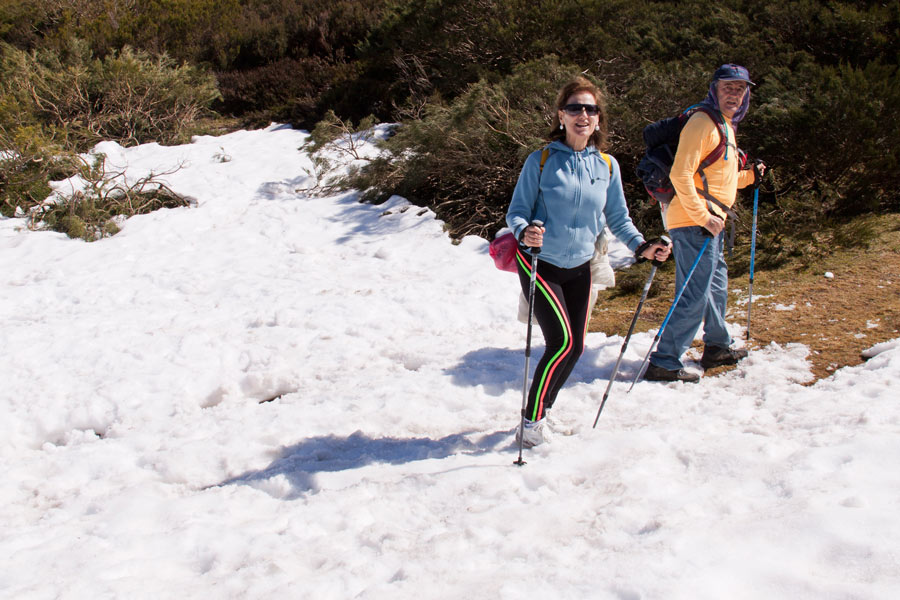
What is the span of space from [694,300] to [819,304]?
71.5 inches

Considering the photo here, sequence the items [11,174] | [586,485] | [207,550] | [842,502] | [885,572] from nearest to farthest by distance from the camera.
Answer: [885,572]
[842,502]
[207,550]
[586,485]
[11,174]

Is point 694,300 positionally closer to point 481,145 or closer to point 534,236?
point 534,236

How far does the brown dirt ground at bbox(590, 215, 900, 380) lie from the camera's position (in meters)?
4.46

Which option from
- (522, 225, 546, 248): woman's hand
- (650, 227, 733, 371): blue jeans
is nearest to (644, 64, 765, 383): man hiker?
(650, 227, 733, 371): blue jeans

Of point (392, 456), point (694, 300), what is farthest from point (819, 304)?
point (392, 456)

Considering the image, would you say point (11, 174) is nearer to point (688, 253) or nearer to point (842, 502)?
point (688, 253)

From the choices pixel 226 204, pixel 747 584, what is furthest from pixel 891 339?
pixel 226 204

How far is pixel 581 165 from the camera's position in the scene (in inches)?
132

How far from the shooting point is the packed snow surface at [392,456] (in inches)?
90.4

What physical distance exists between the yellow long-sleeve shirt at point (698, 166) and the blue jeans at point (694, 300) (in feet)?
0.64

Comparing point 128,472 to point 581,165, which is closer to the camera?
point 581,165

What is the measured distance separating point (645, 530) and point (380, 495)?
4.17 feet

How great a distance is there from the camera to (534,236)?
3100 mm

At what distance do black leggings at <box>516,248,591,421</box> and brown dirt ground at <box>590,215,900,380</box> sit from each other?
1.51 meters
